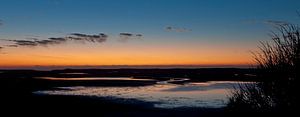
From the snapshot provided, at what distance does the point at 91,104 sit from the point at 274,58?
22770 mm

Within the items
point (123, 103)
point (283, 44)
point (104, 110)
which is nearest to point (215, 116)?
point (104, 110)

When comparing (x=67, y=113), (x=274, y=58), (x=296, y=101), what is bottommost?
(x=67, y=113)

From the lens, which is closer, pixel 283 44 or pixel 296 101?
pixel 296 101

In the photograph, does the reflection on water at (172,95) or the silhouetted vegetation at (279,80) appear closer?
the silhouetted vegetation at (279,80)

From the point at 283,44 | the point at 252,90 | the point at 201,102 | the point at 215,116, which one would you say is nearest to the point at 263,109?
the point at 252,90

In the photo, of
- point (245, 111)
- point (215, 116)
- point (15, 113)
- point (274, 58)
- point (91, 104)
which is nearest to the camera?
point (274, 58)

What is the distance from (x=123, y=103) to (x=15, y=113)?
9557 millimetres

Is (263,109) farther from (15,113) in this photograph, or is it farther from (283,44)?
(15,113)

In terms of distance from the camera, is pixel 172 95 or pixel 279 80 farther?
pixel 172 95

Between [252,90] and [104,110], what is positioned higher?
[252,90]

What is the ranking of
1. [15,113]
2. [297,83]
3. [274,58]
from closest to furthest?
[297,83]
[274,58]
[15,113]

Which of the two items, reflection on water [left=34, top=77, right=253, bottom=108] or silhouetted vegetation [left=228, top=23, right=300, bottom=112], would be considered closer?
silhouetted vegetation [left=228, top=23, right=300, bottom=112]

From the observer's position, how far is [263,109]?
11.3m

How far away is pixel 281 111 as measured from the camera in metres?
9.97
